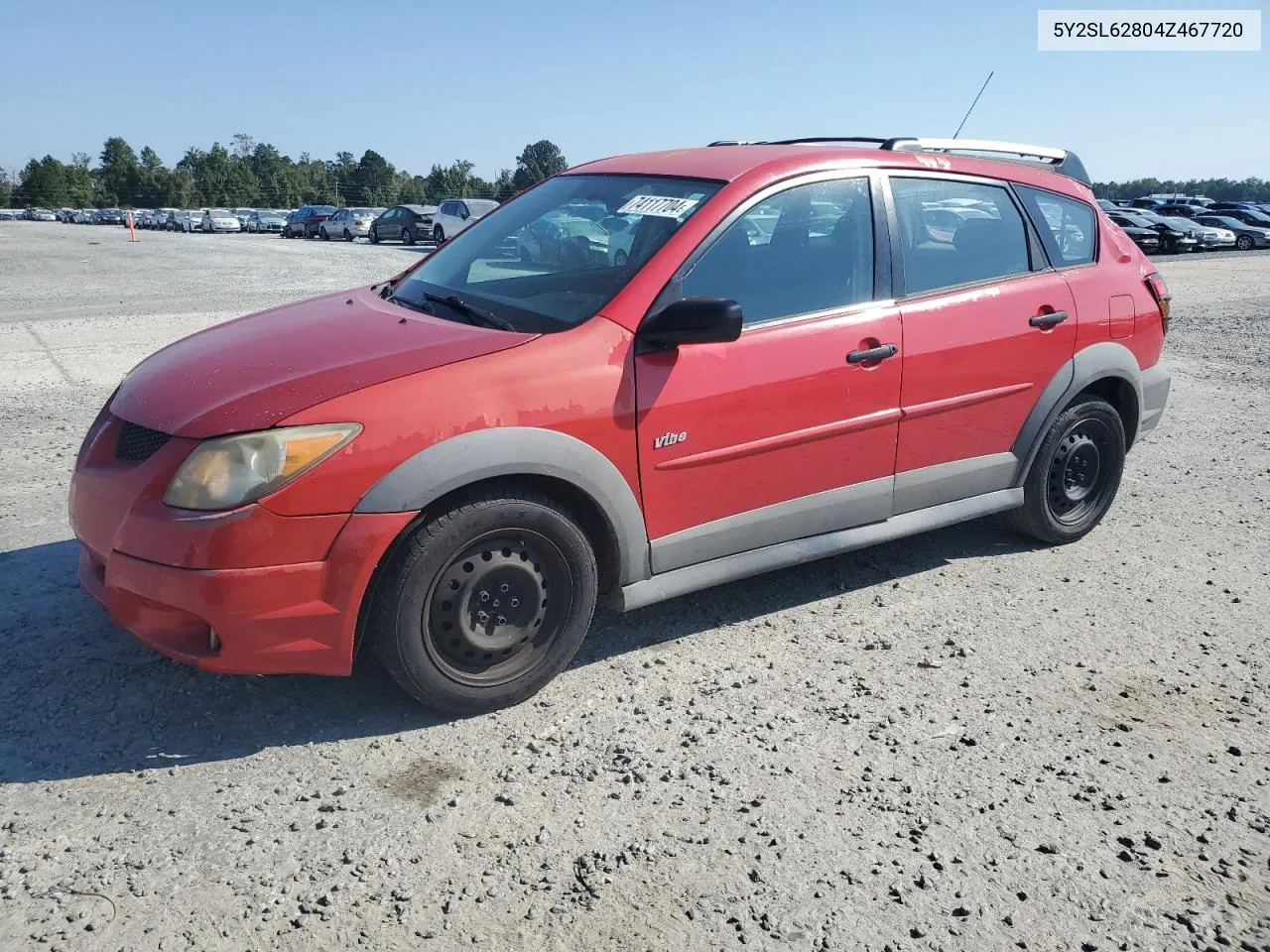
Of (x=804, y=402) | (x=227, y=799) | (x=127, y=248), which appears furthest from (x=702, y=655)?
(x=127, y=248)

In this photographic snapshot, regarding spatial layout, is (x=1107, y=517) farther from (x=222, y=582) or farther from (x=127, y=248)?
(x=127, y=248)

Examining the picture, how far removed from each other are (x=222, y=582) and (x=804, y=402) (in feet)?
6.86

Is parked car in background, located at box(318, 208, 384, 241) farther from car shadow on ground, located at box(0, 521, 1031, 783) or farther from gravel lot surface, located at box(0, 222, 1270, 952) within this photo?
car shadow on ground, located at box(0, 521, 1031, 783)

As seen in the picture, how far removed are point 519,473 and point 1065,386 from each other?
9.04ft

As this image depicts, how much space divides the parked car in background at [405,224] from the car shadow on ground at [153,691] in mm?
31645

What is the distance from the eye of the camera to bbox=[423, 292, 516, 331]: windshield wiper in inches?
142

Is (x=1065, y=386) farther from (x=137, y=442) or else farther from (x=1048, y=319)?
(x=137, y=442)

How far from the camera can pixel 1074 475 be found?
16.6 ft

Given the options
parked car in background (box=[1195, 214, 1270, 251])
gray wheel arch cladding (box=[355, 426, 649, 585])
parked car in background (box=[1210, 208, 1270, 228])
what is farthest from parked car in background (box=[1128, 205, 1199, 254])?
gray wheel arch cladding (box=[355, 426, 649, 585])

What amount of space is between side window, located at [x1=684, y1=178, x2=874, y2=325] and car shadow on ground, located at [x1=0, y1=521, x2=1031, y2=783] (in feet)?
4.22

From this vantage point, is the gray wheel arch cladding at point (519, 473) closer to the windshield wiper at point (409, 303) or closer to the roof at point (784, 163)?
the windshield wiper at point (409, 303)

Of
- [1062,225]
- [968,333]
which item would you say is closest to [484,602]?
[968,333]

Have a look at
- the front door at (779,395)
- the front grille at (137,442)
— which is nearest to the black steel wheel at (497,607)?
the front door at (779,395)

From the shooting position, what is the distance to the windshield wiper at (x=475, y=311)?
3.60 m
